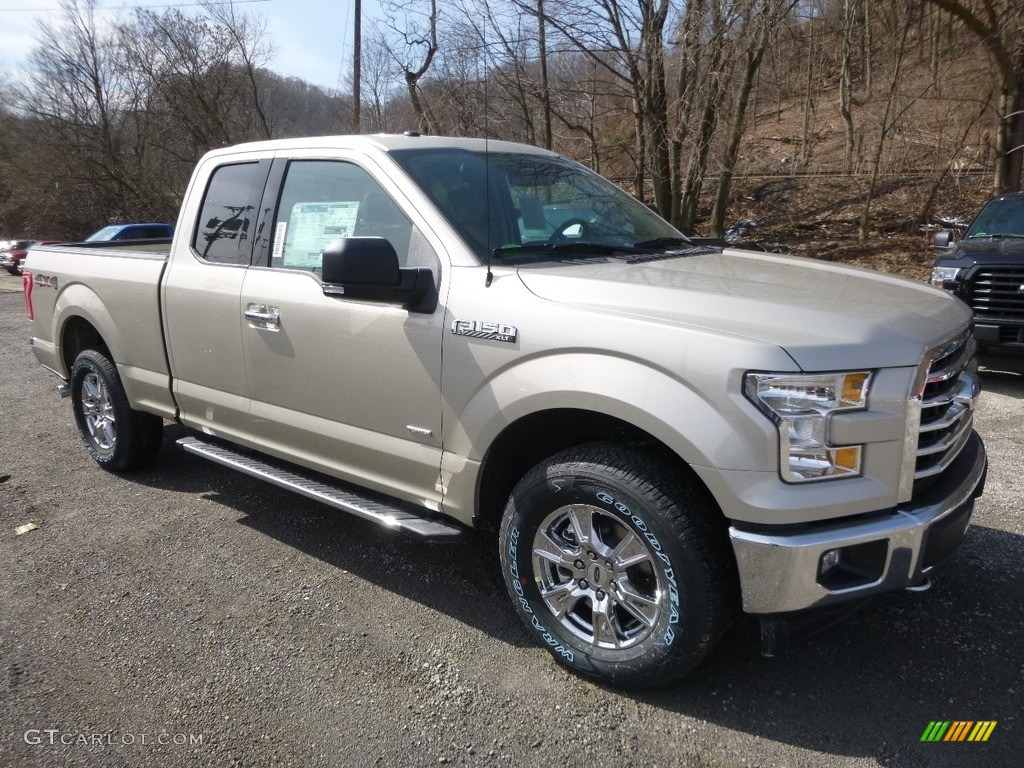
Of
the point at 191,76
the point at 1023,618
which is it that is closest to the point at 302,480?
the point at 1023,618

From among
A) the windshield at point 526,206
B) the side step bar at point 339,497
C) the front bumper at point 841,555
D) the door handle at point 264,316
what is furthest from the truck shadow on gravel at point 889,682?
the door handle at point 264,316

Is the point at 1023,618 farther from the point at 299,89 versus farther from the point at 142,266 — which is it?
the point at 299,89

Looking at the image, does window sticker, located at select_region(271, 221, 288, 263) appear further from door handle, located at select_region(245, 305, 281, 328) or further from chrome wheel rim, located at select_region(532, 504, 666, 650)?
chrome wheel rim, located at select_region(532, 504, 666, 650)

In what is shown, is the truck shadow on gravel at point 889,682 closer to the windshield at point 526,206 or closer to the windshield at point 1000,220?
the windshield at point 526,206

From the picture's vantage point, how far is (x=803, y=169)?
22.0m

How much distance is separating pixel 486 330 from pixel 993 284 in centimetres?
587

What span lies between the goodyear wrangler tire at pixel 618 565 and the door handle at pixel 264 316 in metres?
1.49

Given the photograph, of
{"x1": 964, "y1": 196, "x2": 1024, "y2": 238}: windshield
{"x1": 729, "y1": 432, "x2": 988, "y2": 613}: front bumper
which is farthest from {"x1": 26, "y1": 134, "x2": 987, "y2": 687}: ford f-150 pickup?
{"x1": 964, "y1": 196, "x2": 1024, "y2": 238}: windshield

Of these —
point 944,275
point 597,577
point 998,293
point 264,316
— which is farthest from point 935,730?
point 944,275

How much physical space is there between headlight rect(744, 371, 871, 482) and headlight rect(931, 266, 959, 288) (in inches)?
226

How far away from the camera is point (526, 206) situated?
3684 millimetres

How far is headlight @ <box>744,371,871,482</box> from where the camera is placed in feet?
7.73

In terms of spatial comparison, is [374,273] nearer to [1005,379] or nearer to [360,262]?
[360,262]

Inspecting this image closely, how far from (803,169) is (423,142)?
2065 centimetres
